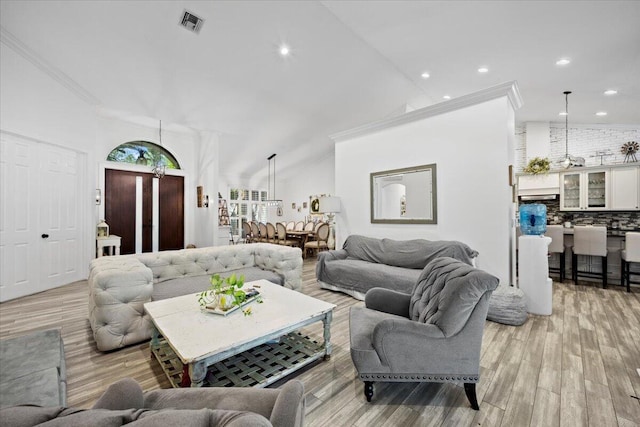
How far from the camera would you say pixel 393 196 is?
4.58m

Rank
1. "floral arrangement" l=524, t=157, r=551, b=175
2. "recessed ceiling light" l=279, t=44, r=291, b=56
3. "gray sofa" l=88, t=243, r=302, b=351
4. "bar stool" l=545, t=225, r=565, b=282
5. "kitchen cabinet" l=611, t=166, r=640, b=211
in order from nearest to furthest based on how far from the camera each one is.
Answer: "gray sofa" l=88, t=243, r=302, b=351
"recessed ceiling light" l=279, t=44, r=291, b=56
"kitchen cabinet" l=611, t=166, r=640, b=211
"bar stool" l=545, t=225, r=565, b=282
"floral arrangement" l=524, t=157, r=551, b=175

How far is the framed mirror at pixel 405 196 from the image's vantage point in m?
4.05

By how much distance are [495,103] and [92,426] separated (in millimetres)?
4360

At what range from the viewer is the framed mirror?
4.05m

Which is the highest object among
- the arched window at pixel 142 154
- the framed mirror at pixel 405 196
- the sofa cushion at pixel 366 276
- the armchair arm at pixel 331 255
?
the arched window at pixel 142 154

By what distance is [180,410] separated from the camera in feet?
2.14

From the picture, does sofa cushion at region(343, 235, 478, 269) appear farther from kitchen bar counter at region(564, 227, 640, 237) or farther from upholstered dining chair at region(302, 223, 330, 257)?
kitchen bar counter at region(564, 227, 640, 237)

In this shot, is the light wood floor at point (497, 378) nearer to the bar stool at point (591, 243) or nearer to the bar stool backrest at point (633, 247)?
the bar stool backrest at point (633, 247)

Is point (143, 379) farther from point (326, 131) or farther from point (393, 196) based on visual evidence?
point (326, 131)

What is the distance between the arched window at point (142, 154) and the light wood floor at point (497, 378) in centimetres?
405

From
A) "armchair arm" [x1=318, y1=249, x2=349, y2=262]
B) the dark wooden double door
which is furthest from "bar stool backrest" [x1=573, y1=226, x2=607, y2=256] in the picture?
the dark wooden double door

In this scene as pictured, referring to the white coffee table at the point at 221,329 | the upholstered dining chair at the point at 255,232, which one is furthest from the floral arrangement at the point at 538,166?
the upholstered dining chair at the point at 255,232

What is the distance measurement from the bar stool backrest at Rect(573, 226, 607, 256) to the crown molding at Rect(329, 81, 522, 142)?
2498 mm

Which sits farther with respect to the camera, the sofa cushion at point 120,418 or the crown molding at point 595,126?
the crown molding at point 595,126
